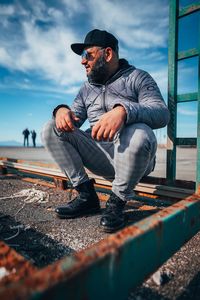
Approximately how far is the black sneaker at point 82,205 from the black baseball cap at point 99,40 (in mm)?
1322

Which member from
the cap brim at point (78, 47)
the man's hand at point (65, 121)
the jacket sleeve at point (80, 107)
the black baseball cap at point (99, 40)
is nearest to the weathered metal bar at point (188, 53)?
the black baseball cap at point (99, 40)

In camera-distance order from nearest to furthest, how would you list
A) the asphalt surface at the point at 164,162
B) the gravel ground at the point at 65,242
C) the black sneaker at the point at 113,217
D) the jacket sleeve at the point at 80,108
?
1. the gravel ground at the point at 65,242
2. the black sneaker at the point at 113,217
3. the jacket sleeve at the point at 80,108
4. the asphalt surface at the point at 164,162

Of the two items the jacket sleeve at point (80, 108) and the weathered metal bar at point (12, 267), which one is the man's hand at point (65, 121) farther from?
the weathered metal bar at point (12, 267)

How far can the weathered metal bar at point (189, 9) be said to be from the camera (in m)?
2.10

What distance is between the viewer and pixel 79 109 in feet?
8.18

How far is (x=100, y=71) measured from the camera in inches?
88.0

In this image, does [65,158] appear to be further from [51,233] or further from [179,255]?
[179,255]

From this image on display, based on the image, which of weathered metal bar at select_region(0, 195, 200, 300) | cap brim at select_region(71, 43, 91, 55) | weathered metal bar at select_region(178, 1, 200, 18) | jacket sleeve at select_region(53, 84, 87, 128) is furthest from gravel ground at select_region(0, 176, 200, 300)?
weathered metal bar at select_region(178, 1, 200, 18)

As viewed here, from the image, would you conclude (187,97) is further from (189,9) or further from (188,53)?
(189,9)

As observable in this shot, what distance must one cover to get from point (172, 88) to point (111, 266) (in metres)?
2.09

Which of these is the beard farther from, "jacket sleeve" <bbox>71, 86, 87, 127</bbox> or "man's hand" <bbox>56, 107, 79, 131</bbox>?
"man's hand" <bbox>56, 107, 79, 131</bbox>

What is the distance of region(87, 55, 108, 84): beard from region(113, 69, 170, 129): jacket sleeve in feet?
1.01

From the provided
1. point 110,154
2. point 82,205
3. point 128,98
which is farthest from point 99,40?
point 82,205

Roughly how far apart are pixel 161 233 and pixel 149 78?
161 cm
